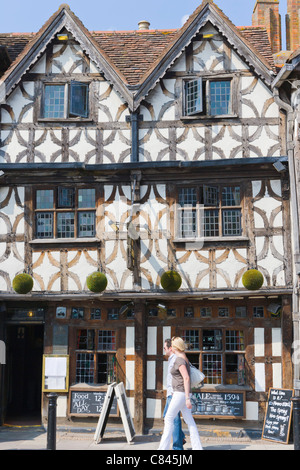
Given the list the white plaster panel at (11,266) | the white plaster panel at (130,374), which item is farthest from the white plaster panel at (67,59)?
the white plaster panel at (130,374)

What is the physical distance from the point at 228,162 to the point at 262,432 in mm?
5679

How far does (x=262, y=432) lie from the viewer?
11836mm

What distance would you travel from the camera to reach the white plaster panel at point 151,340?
12.7 m

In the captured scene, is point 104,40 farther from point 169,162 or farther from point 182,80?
point 169,162

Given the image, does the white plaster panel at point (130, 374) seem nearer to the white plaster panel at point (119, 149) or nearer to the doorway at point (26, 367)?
the doorway at point (26, 367)

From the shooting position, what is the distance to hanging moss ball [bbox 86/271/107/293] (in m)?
12.2

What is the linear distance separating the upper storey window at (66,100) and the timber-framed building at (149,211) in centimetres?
3

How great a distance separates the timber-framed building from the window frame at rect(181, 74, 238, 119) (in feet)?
0.13

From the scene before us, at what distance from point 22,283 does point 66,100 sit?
4.32m

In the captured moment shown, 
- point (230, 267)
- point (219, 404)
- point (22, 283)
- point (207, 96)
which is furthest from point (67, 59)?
point (219, 404)

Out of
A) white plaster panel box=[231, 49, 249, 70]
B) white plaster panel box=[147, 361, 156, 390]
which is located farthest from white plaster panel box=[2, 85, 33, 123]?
white plaster panel box=[147, 361, 156, 390]

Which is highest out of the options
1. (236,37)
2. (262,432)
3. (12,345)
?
(236,37)
